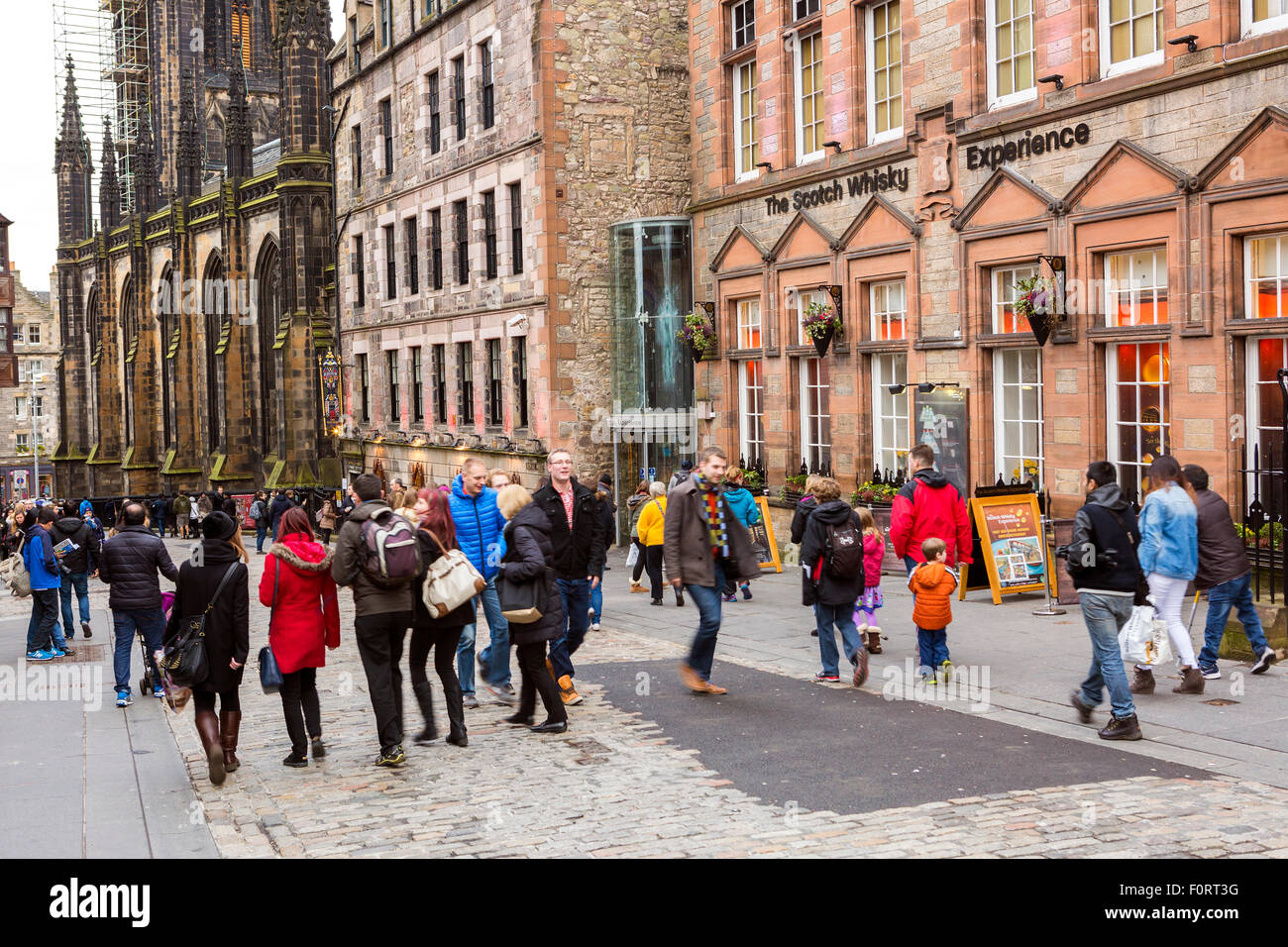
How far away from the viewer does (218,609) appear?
27.7ft

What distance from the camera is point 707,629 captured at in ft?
→ 34.4

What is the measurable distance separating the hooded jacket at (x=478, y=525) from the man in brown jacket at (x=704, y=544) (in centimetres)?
134

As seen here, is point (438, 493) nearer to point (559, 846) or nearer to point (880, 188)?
point (559, 846)

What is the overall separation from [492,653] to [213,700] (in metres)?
2.65

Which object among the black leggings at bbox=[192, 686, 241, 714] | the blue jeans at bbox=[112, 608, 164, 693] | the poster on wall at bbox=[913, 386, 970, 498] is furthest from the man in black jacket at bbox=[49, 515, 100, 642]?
the poster on wall at bbox=[913, 386, 970, 498]

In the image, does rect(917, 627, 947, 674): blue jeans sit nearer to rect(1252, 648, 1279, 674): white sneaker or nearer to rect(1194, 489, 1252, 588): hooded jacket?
rect(1194, 489, 1252, 588): hooded jacket

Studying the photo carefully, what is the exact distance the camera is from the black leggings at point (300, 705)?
873cm

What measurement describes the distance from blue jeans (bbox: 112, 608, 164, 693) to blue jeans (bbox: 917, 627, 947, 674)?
6236 mm

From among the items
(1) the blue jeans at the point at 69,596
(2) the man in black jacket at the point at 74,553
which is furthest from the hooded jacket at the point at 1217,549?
(1) the blue jeans at the point at 69,596

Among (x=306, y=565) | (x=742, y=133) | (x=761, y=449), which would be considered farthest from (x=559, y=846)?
(x=742, y=133)

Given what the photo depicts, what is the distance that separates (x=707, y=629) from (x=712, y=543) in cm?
65

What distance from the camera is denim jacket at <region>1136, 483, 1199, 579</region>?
9.79 metres

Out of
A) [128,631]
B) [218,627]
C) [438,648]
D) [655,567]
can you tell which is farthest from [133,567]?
[655,567]

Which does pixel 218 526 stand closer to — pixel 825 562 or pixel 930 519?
pixel 825 562
